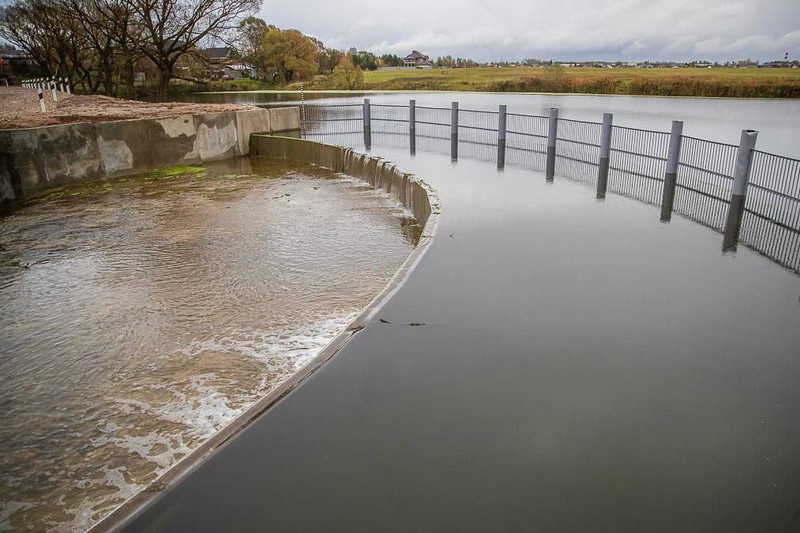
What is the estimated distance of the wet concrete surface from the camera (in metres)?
2.95

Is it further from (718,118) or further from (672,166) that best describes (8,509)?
(718,118)

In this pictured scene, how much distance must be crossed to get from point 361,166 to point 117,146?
671cm

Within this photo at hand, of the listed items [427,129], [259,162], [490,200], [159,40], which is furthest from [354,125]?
[159,40]

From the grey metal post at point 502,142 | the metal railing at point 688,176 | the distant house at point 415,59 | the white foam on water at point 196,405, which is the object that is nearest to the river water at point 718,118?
the metal railing at point 688,176

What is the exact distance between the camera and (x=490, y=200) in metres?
9.38

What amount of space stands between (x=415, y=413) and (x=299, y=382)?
981mm

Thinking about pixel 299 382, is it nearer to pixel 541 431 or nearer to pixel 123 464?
pixel 123 464

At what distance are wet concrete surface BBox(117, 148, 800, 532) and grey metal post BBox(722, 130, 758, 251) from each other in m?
1.74

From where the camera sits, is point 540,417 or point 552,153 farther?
point 552,153

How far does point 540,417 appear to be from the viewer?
3.64 metres

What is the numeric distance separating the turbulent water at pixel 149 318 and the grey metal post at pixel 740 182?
14.9 ft

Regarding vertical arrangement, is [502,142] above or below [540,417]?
above

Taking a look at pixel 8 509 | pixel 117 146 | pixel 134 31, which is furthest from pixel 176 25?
pixel 8 509

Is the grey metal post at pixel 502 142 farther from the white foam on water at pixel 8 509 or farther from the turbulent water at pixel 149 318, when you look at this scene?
the white foam on water at pixel 8 509
